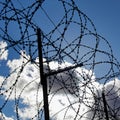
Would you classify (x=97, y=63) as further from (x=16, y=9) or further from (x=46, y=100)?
Answer: (x=16, y=9)

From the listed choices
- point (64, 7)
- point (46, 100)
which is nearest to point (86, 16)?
point (64, 7)

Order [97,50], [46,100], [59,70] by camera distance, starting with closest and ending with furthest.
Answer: [46,100]
[59,70]
[97,50]

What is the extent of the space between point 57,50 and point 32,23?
0.66 meters

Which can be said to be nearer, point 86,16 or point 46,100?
point 46,100

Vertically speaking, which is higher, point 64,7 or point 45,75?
point 64,7

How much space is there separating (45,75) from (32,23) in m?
0.96

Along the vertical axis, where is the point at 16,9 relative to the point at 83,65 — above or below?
above

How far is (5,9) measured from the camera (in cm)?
656

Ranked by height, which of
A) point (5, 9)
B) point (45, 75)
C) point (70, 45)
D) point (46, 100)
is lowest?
point (46, 100)

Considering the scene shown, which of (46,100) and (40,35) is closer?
(46,100)

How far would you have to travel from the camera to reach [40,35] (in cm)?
737

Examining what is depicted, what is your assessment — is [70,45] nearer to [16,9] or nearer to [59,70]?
[59,70]

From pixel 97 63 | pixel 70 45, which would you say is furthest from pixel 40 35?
pixel 97 63

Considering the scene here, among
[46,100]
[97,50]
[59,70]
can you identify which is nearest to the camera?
[46,100]
